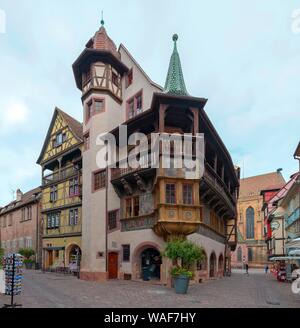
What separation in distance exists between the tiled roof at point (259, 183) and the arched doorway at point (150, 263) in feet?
197

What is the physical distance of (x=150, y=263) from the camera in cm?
2312

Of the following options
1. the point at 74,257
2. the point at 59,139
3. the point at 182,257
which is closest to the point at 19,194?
the point at 59,139

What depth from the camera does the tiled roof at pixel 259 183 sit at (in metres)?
80.6

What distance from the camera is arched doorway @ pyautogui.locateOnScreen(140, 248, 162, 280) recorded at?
2275 centimetres

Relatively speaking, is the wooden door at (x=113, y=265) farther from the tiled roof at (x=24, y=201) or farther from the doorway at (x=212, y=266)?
the tiled roof at (x=24, y=201)

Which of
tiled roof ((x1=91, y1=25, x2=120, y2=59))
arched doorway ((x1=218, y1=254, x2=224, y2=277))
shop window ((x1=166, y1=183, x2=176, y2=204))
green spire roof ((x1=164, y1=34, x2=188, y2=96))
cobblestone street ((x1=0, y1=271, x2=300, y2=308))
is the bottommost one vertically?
arched doorway ((x1=218, y1=254, x2=224, y2=277))

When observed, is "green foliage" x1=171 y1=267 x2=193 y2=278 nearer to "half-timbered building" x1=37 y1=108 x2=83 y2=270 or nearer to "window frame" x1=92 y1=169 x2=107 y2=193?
"window frame" x1=92 y1=169 x2=107 y2=193

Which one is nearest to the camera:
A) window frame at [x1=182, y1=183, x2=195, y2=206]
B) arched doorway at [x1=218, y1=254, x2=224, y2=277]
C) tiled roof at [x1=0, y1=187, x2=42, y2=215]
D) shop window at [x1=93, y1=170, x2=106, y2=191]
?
window frame at [x1=182, y1=183, x2=195, y2=206]

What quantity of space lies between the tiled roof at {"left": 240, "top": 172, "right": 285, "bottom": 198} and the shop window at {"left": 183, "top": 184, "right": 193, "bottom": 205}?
6152 cm

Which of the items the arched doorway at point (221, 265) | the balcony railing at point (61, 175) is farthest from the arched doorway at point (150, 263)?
the balcony railing at point (61, 175)

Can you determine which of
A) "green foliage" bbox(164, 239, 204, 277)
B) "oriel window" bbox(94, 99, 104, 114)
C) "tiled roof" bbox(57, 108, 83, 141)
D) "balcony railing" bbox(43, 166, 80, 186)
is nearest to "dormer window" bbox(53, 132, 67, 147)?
"tiled roof" bbox(57, 108, 83, 141)

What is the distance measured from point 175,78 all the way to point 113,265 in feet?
40.8

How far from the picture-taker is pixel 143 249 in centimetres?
2277
